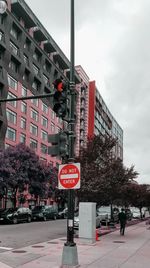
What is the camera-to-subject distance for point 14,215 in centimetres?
3441

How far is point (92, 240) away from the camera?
742 inches

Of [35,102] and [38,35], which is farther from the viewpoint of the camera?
[38,35]

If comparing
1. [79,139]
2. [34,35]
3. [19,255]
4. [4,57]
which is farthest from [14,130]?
[19,255]

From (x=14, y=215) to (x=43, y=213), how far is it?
26.7 feet

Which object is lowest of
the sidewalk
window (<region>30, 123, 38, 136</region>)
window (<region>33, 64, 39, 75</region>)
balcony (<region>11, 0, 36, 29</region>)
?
the sidewalk

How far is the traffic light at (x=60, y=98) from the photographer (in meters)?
11.2

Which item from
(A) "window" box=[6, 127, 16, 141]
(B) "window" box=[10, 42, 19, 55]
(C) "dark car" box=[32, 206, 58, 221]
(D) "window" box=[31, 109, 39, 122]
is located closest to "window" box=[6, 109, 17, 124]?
(A) "window" box=[6, 127, 16, 141]

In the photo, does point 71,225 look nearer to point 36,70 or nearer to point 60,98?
point 60,98

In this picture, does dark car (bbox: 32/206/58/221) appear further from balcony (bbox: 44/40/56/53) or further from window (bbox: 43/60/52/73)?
balcony (bbox: 44/40/56/53)

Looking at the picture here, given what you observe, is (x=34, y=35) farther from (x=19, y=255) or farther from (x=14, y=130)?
(x=19, y=255)

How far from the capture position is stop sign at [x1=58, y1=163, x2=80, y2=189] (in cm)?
1175

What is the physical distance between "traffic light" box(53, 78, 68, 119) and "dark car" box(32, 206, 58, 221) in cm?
3119

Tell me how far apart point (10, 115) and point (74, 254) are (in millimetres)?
49730

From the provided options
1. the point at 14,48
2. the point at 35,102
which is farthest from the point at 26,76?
the point at 14,48
